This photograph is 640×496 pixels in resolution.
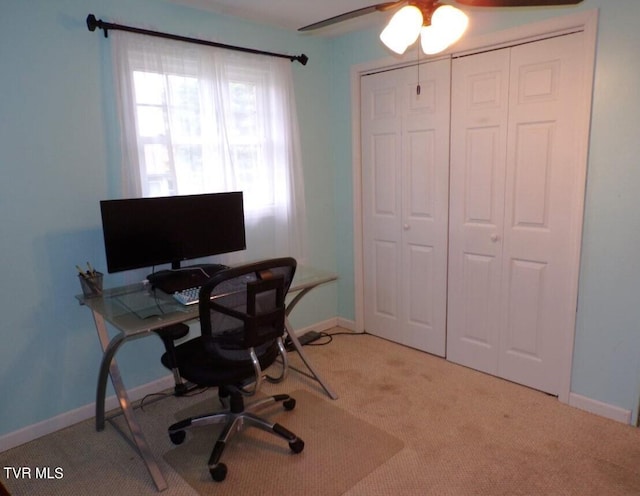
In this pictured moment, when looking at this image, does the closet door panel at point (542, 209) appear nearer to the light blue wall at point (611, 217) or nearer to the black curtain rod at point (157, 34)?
the light blue wall at point (611, 217)

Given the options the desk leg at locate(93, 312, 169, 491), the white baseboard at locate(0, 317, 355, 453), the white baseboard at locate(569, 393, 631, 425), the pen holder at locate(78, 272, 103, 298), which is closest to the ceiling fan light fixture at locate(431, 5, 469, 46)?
the desk leg at locate(93, 312, 169, 491)

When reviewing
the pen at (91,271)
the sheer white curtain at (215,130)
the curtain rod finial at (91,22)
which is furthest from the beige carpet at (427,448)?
the curtain rod finial at (91,22)

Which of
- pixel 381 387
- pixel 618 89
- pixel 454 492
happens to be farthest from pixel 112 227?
pixel 618 89

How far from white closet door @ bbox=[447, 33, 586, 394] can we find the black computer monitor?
58.7 inches

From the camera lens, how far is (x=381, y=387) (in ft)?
9.18

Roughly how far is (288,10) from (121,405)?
2462 mm

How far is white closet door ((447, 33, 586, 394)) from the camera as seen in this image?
95.1 inches

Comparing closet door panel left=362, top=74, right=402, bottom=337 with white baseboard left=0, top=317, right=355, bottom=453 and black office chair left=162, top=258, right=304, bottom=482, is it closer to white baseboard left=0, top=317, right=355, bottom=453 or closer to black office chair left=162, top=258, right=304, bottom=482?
black office chair left=162, top=258, right=304, bottom=482

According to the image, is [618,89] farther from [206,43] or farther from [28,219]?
[28,219]

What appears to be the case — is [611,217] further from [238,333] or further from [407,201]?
[238,333]

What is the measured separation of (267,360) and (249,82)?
1844 mm

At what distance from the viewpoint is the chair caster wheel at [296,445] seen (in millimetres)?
2154

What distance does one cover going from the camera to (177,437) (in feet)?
7.46

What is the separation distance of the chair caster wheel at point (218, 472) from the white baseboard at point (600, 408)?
6.42ft
